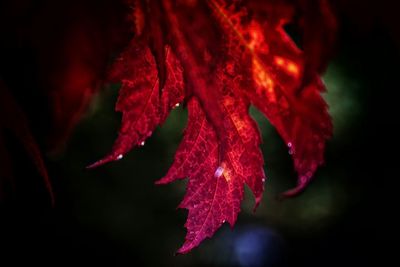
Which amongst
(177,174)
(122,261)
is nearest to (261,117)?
(122,261)

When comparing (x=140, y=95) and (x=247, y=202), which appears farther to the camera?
(x=247, y=202)

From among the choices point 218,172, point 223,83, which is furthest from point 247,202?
point 223,83

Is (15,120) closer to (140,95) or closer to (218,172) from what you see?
(140,95)

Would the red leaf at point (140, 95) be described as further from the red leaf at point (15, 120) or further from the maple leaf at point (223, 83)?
the red leaf at point (15, 120)

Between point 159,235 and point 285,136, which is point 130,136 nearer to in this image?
point 285,136

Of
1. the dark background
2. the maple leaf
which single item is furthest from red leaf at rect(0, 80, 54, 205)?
the dark background

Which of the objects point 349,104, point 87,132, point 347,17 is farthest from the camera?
point 349,104
